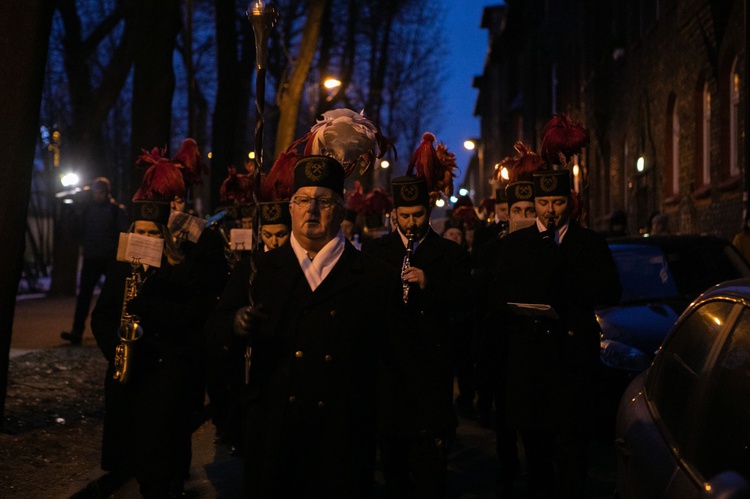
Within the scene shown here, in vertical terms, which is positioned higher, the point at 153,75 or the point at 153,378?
the point at 153,75

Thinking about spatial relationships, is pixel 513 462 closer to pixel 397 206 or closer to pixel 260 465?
pixel 397 206

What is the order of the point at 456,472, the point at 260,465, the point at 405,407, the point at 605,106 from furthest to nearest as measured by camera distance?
the point at 605,106
the point at 456,472
the point at 405,407
the point at 260,465

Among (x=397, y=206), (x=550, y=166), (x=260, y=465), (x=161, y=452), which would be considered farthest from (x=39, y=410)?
(x=260, y=465)

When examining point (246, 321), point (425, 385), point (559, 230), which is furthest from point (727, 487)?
point (559, 230)

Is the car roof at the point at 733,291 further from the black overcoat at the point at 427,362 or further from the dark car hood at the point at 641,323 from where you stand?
the dark car hood at the point at 641,323

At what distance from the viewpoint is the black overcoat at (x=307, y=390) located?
4391 mm

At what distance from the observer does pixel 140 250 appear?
6586mm

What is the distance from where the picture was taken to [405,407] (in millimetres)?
6297

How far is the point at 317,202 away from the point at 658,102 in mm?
20134

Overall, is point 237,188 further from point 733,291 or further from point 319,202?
point 733,291

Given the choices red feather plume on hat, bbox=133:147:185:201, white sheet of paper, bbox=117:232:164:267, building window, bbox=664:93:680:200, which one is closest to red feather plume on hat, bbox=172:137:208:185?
red feather plume on hat, bbox=133:147:185:201

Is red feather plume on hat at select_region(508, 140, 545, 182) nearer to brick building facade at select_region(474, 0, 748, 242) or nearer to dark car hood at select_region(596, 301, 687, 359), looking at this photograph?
brick building facade at select_region(474, 0, 748, 242)

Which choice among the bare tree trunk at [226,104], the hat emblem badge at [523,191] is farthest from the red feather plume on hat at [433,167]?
the bare tree trunk at [226,104]

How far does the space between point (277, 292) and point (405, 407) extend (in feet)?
6.58
